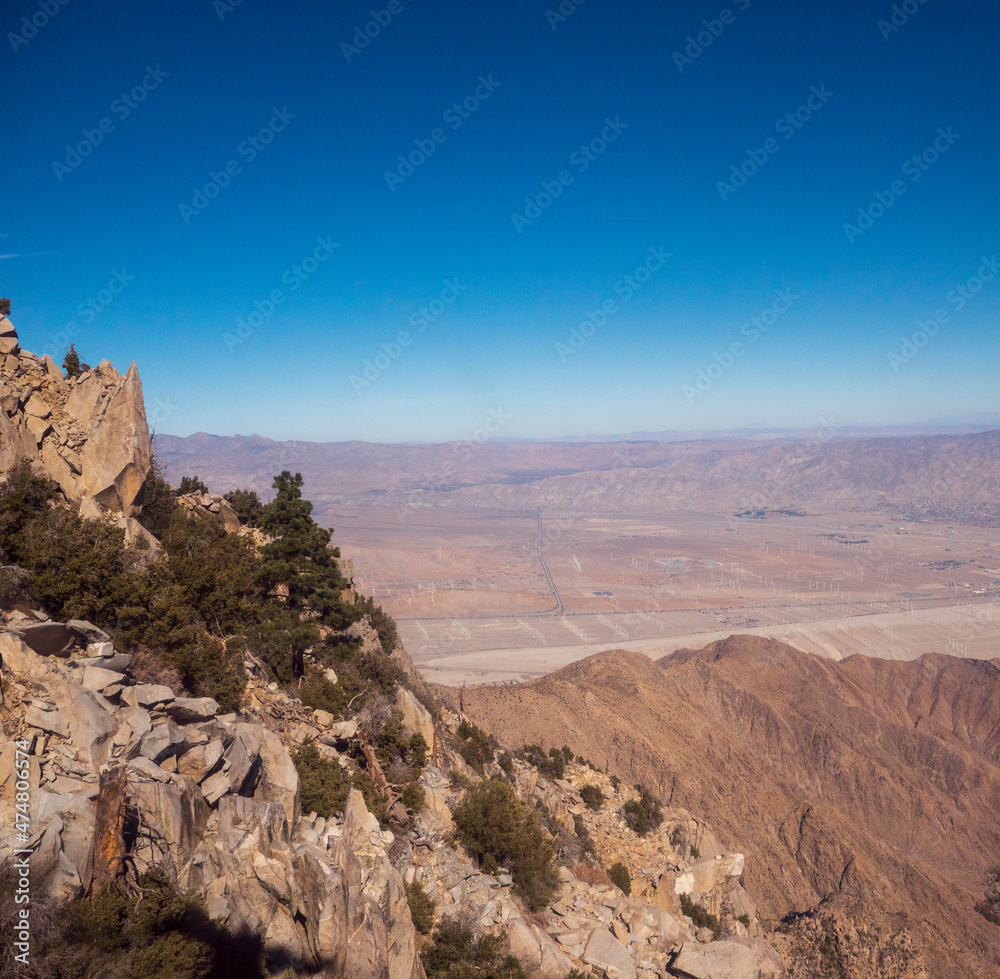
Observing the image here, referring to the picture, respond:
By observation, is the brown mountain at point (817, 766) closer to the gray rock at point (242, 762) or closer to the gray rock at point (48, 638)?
the gray rock at point (242, 762)

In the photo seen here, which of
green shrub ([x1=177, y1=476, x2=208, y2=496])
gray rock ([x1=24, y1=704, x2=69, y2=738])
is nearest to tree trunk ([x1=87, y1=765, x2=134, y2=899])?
gray rock ([x1=24, y1=704, x2=69, y2=738])

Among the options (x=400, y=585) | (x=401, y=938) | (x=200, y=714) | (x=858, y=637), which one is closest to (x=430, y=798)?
(x=401, y=938)

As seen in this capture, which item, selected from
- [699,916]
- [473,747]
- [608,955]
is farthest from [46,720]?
[699,916]

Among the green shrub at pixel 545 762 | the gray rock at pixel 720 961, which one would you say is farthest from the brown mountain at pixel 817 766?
the gray rock at pixel 720 961

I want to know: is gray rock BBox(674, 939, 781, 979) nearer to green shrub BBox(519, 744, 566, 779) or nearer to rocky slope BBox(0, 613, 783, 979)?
rocky slope BBox(0, 613, 783, 979)

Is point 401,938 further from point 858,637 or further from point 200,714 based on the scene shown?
point 858,637

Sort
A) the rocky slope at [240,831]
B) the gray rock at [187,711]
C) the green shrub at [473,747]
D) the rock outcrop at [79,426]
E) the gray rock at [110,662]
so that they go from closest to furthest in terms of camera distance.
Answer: the rocky slope at [240,831]
the gray rock at [110,662]
the gray rock at [187,711]
the rock outcrop at [79,426]
the green shrub at [473,747]

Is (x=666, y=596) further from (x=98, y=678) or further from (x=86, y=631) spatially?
(x=98, y=678)
